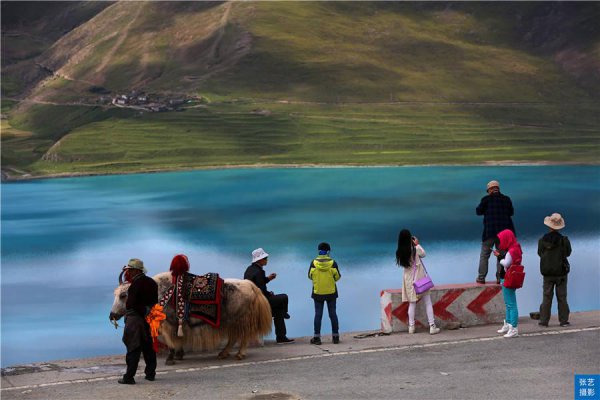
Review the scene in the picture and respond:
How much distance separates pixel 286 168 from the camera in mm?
80375

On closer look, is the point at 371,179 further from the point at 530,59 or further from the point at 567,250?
the point at 567,250

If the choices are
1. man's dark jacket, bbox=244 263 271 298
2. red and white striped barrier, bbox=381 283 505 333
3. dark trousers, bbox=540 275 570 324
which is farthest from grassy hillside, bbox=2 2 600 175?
man's dark jacket, bbox=244 263 271 298

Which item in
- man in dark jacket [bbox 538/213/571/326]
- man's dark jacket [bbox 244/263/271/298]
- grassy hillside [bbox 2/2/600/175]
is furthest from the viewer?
grassy hillside [bbox 2/2/600/175]

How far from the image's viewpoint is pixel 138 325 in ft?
37.1

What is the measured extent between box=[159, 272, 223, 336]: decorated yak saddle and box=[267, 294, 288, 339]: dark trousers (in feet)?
5.57

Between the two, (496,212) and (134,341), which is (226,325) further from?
(496,212)

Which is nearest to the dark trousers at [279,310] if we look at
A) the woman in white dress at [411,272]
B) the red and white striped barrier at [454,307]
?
the red and white striped barrier at [454,307]

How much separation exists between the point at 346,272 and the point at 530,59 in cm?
→ 8552

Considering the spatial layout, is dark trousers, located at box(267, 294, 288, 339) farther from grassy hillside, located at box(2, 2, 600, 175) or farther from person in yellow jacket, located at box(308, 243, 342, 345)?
grassy hillside, located at box(2, 2, 600, 175)

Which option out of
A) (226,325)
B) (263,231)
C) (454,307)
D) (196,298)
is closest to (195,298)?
(196,298)

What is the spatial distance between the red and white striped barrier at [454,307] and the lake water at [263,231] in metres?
8.66

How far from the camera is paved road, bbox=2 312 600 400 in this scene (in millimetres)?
10680

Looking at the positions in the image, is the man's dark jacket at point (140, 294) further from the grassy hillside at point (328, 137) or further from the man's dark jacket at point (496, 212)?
the grassy hillside at point (328, 137)

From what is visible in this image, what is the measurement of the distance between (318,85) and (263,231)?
2684 inches
